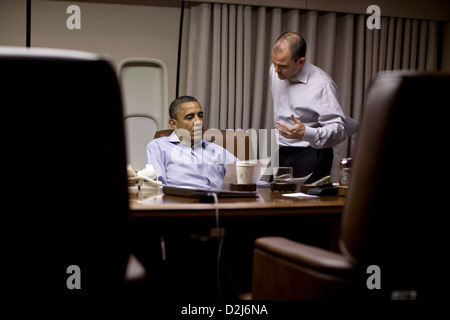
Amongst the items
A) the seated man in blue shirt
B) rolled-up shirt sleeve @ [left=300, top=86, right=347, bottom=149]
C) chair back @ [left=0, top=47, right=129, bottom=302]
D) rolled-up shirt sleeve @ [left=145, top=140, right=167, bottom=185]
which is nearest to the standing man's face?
rolled-up shirt sleeve @ [left=300, top=86, right=347, bottom=149]

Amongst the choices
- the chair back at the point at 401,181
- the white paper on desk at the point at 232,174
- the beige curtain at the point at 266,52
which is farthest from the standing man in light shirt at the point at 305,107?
the chair back at the point at 401,181

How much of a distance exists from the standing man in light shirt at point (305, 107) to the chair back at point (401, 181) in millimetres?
1954

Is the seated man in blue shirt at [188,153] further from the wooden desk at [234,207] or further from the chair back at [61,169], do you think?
the chair back at [61,169]

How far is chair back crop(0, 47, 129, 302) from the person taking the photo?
788 mm

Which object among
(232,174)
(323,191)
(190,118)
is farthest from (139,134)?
(323,191)

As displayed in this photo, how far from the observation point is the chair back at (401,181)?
0.93 m

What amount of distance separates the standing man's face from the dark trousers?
513mm

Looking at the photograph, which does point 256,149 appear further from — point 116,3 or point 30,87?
point 30,87

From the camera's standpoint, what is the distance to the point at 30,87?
785 millimetres

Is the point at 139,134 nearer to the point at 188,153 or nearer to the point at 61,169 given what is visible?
the point at 188,153

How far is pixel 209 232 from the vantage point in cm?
168

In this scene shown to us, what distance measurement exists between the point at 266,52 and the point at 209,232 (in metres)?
2.79

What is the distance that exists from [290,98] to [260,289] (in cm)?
210

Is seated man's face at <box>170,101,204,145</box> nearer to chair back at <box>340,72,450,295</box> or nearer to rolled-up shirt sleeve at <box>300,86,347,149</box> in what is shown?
rolled-up shirt sleeve at <box>300,86,347,149</box>
